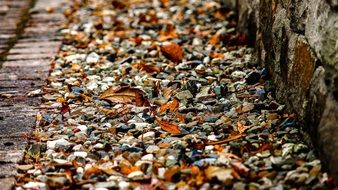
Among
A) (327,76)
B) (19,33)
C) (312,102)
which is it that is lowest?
(19,33)

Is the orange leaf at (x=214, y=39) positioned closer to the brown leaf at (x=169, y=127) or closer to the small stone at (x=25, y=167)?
the brown leaf at (x=169, y=127)

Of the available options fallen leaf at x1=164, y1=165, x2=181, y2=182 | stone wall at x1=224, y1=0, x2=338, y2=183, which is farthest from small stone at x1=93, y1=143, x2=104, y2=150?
stone wall at x1=224, y1=0, x2=338, y2=183

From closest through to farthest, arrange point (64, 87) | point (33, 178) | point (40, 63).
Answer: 1. point (33, 178)
2. point (64, 87)
3. point (40, 63)

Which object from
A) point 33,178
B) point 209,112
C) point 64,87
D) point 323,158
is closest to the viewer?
point 323,158

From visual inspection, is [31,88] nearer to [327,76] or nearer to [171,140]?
[171,140]

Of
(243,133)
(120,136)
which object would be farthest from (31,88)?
(243,133)

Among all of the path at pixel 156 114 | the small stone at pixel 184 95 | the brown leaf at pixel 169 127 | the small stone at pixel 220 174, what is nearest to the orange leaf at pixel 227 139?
the path at pixel 156 114

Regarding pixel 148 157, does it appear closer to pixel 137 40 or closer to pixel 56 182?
pixel 56 182
